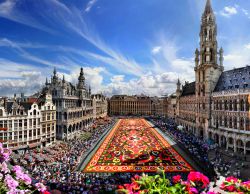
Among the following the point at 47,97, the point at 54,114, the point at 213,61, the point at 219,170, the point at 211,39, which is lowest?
the point at 219,170

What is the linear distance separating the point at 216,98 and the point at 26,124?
133 ft

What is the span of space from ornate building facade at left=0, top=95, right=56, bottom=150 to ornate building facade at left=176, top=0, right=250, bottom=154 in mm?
36941

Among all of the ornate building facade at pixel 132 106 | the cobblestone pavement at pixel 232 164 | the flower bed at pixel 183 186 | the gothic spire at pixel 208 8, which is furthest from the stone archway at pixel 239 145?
the ornate building facade at pixel 132 106

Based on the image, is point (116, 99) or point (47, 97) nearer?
point (47, 97)

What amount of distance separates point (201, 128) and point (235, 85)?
46.2 feet

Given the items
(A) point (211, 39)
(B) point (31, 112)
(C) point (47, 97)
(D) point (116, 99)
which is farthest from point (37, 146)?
(D) point (116, 99)

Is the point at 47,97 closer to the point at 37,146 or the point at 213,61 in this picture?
the point at 37,146

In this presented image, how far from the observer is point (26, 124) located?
119ft

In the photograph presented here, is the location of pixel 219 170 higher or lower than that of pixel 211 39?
lower

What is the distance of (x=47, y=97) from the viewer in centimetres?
4322

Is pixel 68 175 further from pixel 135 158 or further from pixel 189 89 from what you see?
pixel 189 89

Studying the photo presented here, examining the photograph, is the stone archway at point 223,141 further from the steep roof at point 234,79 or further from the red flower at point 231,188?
the red flower at point 231,188

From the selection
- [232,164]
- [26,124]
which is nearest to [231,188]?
[232,164]

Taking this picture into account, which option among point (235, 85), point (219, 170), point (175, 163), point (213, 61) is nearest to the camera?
point (219, 170)
